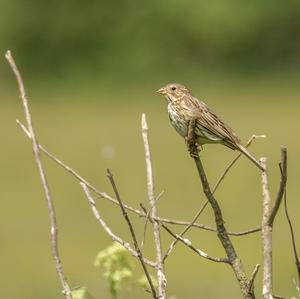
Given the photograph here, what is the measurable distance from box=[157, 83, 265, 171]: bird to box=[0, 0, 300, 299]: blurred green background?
10.6 feet

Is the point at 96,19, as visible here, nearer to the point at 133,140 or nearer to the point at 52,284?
the point at 133,140

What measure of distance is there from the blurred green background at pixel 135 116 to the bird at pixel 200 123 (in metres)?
3.22

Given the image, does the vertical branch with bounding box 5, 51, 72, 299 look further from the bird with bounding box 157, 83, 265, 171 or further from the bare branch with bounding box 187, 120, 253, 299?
the bird with bounding box 157, 83, 265, 171

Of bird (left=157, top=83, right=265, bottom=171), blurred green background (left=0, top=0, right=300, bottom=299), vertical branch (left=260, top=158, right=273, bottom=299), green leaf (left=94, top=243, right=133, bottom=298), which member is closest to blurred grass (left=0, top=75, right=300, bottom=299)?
blurred green background (left=0, top=0, right=300, bottom=299)

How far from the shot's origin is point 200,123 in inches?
143

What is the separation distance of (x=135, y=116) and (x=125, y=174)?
13.3 ft

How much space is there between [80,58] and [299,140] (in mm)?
6964

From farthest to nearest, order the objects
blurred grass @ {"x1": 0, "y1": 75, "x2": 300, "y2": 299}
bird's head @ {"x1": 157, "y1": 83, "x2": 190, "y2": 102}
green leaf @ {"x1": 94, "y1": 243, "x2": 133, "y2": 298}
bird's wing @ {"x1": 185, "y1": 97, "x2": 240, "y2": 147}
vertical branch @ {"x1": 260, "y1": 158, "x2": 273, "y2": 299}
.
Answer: blurred grass @ {"x1": 0, "y1": 75, "x2": 300, "y2": 299} < bird's head @ {"x1": 157, "y1": 83, "x2": 190, "y2": 102} < green leaf @ {"x1": 94, "y1": 243, "x2": 133, "y2": 298} < bird's wing @ {"x1": 185, "y1": 97, "x2": 240, "y2": 147} < vertical branch @ {"x1": 260, "y1": 158, "x2": 273, "y2": 299}

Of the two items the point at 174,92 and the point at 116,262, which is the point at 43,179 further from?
the point at 174,92

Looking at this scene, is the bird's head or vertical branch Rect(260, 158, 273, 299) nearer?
vertical branch Rect(260, 158, 273, 299)

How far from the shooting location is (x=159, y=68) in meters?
20.5

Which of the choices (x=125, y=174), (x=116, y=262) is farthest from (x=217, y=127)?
(x=125, y=174)

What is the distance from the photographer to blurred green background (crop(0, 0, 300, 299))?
30.6 feet

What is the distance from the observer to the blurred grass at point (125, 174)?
891 centimetres
